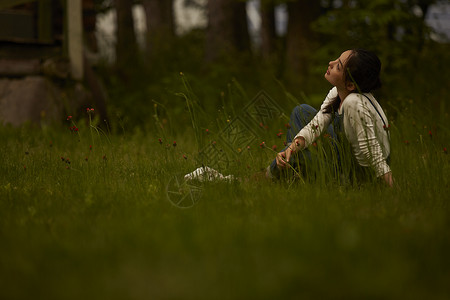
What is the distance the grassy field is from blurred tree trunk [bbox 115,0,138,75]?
5981 mm

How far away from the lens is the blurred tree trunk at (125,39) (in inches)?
380

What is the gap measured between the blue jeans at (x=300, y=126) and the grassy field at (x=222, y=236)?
0.16 m

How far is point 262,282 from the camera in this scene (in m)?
1.82

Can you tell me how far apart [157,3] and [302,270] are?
37.6 ft

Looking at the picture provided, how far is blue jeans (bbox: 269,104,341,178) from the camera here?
11.8ft

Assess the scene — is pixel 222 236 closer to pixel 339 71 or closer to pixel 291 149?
pixel 291 149

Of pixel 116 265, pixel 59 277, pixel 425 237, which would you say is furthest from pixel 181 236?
pixel 425 237

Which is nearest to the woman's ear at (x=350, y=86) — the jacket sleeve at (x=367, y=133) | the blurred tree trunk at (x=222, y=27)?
the jacket sleeve at (x=367, y=133)

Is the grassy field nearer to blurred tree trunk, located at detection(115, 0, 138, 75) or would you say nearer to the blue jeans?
the blue jeans

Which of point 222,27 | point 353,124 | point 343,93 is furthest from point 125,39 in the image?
point 353,124

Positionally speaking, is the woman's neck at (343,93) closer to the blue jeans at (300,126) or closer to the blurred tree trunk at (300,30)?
the blue jeans at (300,126)

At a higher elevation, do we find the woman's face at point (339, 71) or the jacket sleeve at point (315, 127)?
the woman's face at point (339, 71)

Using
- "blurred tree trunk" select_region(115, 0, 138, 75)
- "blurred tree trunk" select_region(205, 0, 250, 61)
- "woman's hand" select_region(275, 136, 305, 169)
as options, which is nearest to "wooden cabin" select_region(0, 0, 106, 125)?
"blurred tree trunk" select_region(115, 0, 138, 75)

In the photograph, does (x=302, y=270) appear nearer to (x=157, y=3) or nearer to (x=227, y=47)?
(x=227, y=47)
